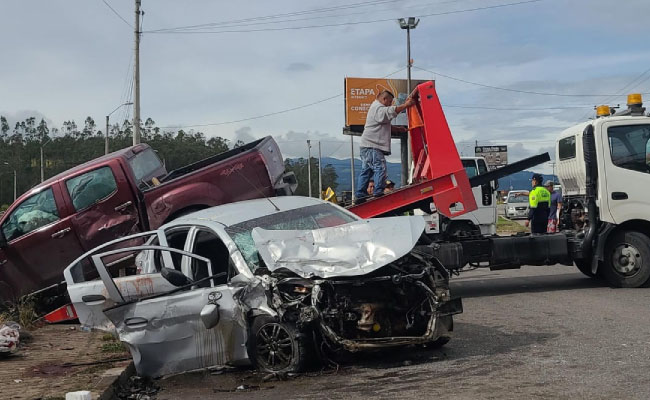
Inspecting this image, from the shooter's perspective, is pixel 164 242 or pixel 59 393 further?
pixel 164 242

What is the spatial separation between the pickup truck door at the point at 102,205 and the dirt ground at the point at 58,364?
1395mm

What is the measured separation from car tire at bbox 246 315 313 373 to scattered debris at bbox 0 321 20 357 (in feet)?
9.81

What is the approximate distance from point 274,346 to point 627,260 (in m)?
6.71

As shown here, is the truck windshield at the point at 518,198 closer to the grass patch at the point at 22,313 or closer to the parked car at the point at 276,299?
the grass patch at the point at 22,313

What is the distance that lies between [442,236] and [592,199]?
2.32 m

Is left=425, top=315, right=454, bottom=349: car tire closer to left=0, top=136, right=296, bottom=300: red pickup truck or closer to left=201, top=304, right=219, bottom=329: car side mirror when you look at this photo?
left=201, top=304, right=219, bottom=329: car side mirror

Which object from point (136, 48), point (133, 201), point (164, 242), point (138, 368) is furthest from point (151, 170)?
point (136, 48)

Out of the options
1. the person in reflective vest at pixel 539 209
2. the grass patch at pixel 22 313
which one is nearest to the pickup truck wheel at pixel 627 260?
the person in reflective vest at pixel 539 209

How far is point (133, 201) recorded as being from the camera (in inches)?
392

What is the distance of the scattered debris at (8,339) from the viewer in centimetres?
746

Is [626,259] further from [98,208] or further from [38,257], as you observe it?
[38,257]

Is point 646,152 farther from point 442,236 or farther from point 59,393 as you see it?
point 59,393

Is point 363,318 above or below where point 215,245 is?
below

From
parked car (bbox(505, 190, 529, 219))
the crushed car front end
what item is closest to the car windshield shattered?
the crushed car front end
